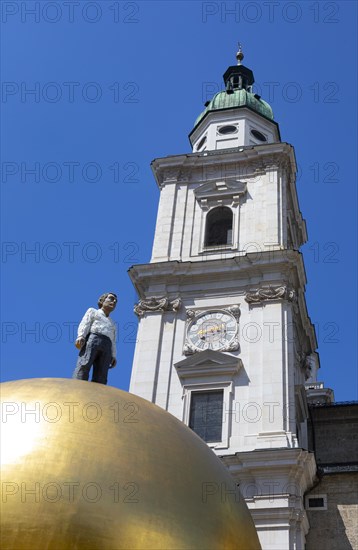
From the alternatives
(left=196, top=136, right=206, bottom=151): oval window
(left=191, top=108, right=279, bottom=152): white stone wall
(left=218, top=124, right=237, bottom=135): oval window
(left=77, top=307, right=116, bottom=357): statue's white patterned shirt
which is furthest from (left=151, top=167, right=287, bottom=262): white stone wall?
(left=77, top=307, right=116, bottom=357): statue's white patterned shirt

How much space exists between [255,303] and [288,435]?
5549mm

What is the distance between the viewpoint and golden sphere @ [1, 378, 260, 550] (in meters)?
5.89

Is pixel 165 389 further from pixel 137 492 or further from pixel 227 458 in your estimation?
pixel 137 492

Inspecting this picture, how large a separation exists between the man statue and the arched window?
2027cm

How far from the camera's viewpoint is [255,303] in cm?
2630

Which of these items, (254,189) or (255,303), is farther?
(254,189)

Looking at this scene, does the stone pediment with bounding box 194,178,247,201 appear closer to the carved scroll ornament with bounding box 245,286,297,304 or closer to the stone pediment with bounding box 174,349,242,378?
the carved scroll ornament with bounding box 245,286,297,304

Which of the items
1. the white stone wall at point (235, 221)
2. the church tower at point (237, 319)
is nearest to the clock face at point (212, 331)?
the church tower at point (237, 319)

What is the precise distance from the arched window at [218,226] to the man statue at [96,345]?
20.3 metres

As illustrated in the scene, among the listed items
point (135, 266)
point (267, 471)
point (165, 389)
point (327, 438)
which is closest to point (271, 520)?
point (267, 471)

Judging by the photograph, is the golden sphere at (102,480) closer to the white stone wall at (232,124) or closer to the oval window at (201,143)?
the white stone wall at (232,124)

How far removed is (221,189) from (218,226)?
1600 mm

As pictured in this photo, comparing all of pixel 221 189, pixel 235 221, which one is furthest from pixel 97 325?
pixel 221 189

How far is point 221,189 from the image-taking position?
30875 millimetres
